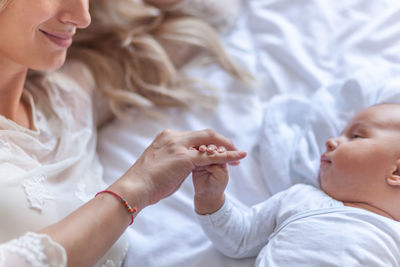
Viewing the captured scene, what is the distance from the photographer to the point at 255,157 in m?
1.30

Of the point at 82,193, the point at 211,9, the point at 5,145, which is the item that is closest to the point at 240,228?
the point at 82,193

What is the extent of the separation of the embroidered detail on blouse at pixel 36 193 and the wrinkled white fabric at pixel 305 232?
14.3 inches

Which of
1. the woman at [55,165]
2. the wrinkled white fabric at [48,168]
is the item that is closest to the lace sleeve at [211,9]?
the wrinkled white fabric at [48,168]

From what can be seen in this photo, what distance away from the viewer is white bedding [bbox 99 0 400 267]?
115cm

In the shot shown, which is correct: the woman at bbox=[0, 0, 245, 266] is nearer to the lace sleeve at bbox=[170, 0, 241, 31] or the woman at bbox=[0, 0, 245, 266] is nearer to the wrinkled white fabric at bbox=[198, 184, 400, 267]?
the wrinkled white fabric at bbox=[198, 184, 400, 267]

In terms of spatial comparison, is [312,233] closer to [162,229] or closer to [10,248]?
[162,229]

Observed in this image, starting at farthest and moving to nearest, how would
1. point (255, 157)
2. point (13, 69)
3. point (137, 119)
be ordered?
point (137, 119) < point (255, 157) < point (13, 69)

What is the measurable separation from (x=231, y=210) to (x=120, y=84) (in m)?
0.65

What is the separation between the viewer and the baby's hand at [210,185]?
0.99 m

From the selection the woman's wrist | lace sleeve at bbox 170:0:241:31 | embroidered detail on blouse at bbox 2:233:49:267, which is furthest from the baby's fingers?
lace sleeve at bbox 170:0:241:31

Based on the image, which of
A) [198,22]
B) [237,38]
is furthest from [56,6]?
[237,38]

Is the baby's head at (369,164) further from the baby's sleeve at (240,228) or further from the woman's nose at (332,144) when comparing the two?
the baby's sleeve at (240,228)

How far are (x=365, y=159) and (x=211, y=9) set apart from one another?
33.7 inches

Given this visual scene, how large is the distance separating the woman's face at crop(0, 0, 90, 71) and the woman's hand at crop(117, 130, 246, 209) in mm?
317
